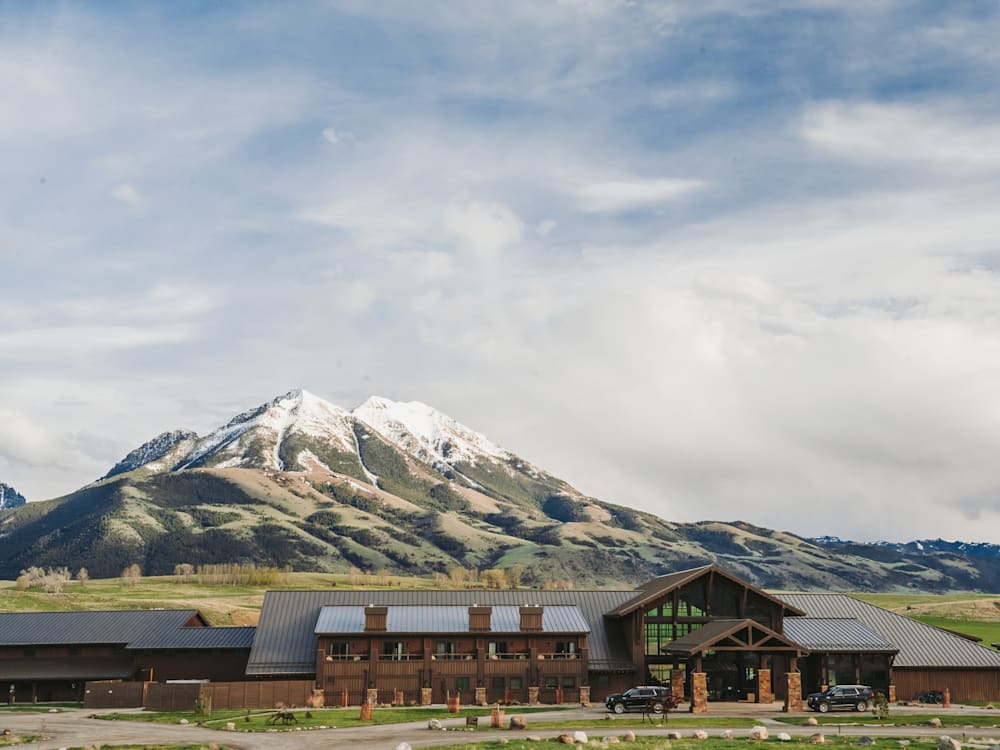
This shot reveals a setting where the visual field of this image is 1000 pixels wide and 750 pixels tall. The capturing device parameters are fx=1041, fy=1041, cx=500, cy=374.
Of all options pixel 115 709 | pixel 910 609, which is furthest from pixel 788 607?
pixel 910 609

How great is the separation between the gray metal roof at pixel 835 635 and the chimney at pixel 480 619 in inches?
985

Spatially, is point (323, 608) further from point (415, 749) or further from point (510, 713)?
point (415, 749)

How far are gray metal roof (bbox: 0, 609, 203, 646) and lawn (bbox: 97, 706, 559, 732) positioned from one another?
20.9 m

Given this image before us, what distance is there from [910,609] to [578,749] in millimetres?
166130

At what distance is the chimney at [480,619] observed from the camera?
85.6 metres

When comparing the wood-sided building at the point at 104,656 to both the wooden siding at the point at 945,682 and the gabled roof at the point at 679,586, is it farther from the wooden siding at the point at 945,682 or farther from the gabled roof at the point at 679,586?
the wooden siding at the point at 945,682

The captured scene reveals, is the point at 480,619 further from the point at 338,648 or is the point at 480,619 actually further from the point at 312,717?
the point at 312,717

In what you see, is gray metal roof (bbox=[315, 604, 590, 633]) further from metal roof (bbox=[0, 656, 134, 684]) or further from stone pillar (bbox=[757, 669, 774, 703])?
metal roof (bbox=[0, 656, 134, 684])

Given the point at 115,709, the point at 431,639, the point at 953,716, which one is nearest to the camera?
the point at 953,716

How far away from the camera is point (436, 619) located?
87.6 m

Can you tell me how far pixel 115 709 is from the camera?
76.5 meters

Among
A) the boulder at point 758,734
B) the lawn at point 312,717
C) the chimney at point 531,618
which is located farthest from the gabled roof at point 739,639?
the boulder at point 758,734

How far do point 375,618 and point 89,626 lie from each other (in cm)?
2797

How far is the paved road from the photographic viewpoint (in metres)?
51.4
